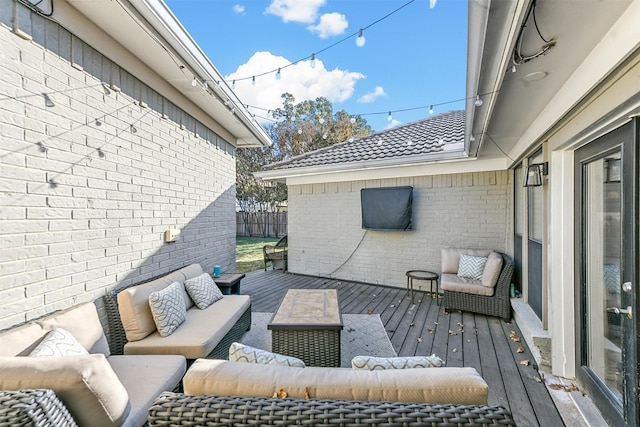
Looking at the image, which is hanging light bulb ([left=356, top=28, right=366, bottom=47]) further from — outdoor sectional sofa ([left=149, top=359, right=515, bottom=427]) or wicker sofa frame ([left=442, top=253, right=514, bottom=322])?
wicker sofa frame ([left=442, top=253, right=514, bottom=322])

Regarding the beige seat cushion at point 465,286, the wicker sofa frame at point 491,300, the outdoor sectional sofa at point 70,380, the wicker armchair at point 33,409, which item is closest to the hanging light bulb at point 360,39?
the outdoor sectional sofa at point 70,380

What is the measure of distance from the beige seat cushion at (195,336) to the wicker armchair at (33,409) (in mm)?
1160

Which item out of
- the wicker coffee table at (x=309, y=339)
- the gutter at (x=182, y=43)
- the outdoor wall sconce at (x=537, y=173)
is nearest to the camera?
the gutter at (x=182, y=43)

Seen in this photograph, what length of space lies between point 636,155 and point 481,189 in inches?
150

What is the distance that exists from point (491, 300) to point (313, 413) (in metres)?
4.12

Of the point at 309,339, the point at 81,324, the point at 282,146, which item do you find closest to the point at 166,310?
the point at 81,324

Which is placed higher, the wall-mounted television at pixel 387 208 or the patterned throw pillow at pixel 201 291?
the wall-mounted television at pixel 387 208

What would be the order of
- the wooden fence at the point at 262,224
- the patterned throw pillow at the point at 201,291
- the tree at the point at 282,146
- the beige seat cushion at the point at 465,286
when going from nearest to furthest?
the patterned throw pillow at the point at 201,291
the beige seat cushion at the point at 465,286
the wooden fence at the point at 262,224
the tree at the point at 282,146

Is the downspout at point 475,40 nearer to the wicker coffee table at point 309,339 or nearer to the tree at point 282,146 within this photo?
the wicker coffee table at point 309,339

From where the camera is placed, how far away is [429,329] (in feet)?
12.7

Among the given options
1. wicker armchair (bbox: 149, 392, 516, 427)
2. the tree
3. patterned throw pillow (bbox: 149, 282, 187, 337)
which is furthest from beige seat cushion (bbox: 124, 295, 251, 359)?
the tree

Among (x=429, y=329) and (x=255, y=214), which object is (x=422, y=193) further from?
(x=255, y=214)

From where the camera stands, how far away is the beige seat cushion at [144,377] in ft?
5.39

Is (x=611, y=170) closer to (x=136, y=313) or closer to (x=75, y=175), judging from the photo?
(x=136, y=313)
